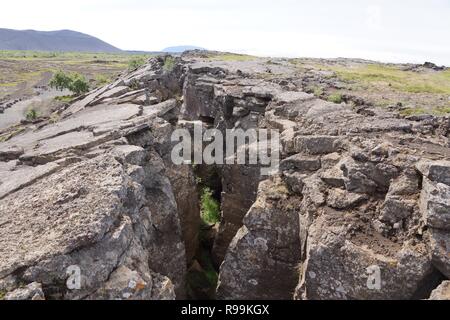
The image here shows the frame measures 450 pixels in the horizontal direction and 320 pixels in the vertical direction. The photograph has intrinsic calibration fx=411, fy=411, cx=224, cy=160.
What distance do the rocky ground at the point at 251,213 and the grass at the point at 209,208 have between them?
2.89 m

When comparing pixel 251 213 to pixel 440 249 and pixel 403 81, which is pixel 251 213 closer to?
pixel 440 249

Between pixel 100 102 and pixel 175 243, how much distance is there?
2117 cm

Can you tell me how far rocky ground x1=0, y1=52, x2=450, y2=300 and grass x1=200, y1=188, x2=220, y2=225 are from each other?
9.49 feet

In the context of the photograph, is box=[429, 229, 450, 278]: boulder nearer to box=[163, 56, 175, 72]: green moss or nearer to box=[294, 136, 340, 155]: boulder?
box=[294, 136, 340, 155]: boulder

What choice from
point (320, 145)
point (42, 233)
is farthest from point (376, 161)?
point (42, 233)

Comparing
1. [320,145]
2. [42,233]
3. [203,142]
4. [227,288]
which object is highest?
[320,145]

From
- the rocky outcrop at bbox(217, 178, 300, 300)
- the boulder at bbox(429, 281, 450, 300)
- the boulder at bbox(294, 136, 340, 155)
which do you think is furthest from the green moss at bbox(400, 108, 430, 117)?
the boulder at bbox(429, 281, 450, 300)

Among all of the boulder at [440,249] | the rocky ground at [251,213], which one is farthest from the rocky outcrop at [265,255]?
the boulder at [440,249]

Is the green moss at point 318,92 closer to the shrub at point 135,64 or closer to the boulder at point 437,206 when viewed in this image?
the boulder at point 437,206

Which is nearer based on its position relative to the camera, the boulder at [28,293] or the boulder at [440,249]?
the boulder at [28,293]

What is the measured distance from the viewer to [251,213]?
18.6m

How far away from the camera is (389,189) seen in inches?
620

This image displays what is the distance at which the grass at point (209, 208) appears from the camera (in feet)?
100
